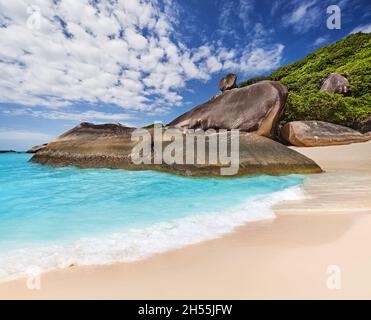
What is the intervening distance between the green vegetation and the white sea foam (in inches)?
583

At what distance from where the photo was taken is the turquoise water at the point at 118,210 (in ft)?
7.22

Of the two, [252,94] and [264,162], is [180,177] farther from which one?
[252,94]

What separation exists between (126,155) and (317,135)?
9.64m

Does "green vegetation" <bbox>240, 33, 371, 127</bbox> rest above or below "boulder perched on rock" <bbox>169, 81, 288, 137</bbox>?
above

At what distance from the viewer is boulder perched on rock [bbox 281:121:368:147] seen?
11820 mm

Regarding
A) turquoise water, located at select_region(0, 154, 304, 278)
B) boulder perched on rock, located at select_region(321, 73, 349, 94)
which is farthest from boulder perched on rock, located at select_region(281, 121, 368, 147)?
boulder perched on rock, located at select_region(321, 73, 349, 94)

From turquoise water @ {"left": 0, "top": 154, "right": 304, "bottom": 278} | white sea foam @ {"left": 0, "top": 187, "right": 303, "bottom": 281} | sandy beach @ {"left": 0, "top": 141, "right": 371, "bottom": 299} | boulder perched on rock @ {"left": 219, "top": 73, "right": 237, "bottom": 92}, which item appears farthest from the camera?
boulder perched on rock @ {"left": 219, "top": 73, "right": 237, "bottom": 92}

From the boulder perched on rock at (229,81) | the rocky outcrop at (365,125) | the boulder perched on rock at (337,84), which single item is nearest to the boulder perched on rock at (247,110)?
the boulder perched on rock at (229,81)

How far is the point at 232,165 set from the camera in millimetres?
6227

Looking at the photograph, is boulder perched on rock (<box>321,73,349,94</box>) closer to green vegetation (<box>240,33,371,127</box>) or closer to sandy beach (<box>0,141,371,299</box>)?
green vegetation (<box>240,33,371,127</box>)

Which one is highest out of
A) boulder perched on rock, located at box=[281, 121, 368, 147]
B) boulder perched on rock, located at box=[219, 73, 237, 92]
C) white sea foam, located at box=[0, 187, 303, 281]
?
boulder perched on rock, located at box=[219, 73, 237, 92]

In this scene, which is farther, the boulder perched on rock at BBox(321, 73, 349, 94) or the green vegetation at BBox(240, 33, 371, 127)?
the boulder perched on rock at BBox(321, 73, 349, 94)

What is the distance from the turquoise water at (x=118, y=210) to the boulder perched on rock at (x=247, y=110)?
342cm
